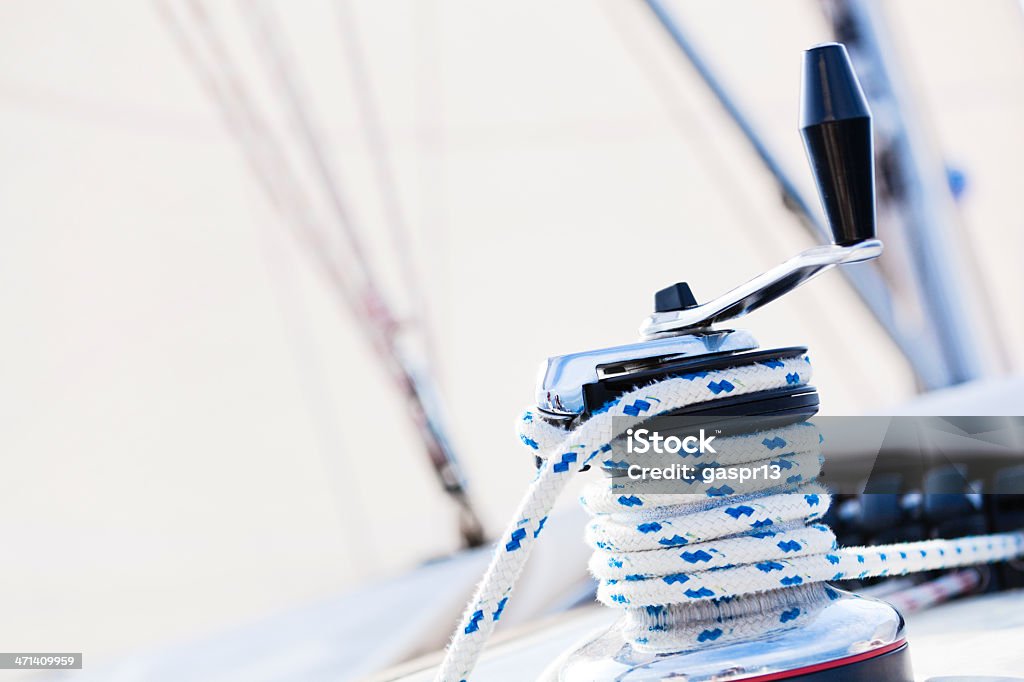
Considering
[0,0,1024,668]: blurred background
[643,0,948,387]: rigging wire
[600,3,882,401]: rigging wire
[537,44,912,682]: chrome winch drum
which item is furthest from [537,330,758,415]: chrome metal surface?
[600,3,882,401]: rigging wire

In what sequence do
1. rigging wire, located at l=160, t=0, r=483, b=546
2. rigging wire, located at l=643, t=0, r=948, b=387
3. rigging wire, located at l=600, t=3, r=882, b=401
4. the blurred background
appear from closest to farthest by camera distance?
rigging wire, located at l=643, t=0, r=948, b=387 < rigging wire, located at l=160, t=0, r=483, b=546 < the blurred background < rigging wire, located at l=600, t=3, r=882, b=401

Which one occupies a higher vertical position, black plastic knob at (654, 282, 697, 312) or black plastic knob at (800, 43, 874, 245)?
black plastic knob at (800, 43, 874, 245)

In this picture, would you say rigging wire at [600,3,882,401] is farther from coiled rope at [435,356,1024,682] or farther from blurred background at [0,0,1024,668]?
coiled rope at [435,356,1024,682]

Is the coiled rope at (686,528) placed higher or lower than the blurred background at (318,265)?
lower

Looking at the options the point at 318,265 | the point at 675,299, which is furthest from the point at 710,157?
the point at 675,299

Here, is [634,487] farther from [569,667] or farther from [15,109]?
[15,109]

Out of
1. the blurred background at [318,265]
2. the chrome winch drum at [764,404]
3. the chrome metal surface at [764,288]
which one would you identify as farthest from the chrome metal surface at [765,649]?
the blurred background at [318,265]

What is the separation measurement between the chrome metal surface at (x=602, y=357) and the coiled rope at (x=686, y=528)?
0.04 ft

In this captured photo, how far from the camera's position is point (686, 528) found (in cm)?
41

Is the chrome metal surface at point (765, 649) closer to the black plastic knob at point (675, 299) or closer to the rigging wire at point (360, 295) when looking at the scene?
the black plastic knob at point (675, 299)

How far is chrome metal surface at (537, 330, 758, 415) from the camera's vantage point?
407 mm

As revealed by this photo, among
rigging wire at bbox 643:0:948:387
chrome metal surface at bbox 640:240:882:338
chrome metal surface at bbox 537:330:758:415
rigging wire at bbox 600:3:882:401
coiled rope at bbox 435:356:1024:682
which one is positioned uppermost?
rigging wire at bbox 600:3:882:401

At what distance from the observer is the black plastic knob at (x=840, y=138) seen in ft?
1.28

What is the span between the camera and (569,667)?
0.43m
